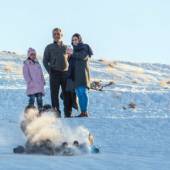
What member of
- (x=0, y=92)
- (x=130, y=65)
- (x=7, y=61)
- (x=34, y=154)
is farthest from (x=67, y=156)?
(x=130, y=65)

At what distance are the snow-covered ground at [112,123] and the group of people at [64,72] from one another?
0.56 m

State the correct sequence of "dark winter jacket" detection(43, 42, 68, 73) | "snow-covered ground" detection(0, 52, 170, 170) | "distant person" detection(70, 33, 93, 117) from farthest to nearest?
"dark winter jacket" detection(43, 42, 68, 73), "distant person" detection(70, 33, 93, 117), "snow-covered ground" detection(0, 52, 170, 170)

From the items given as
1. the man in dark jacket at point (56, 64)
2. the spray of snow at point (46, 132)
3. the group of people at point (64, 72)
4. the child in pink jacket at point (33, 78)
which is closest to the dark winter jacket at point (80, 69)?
the group of people at point (64, 72)

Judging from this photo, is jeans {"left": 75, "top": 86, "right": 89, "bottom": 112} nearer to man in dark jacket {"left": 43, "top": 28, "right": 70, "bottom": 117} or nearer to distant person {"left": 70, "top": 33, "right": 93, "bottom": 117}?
distant person {"left": 70, "top": 33, "right": 93, "bottom": 117}

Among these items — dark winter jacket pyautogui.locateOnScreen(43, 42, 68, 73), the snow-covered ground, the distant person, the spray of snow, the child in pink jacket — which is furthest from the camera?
dark winter jacket pyautogui.locateOnScreen(43, 42, 68, 73)

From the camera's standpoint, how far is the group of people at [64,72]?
647 inches

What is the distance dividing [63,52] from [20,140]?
3971 millimetres

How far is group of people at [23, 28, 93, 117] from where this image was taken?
647 inches

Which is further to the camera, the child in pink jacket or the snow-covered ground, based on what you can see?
the child in pink jacket

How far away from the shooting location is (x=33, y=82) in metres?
16.3

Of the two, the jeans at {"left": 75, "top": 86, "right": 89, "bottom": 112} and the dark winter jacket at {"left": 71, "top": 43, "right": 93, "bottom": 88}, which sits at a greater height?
the dark winter jacket at {"left": 71, "top": 43, "right": 93, "bottom": 88}

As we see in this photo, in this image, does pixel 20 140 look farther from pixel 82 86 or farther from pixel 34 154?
pixel 82 86

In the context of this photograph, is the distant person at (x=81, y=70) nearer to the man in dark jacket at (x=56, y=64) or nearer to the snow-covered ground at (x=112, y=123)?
the man in dark jacket at (x=56, y=64)

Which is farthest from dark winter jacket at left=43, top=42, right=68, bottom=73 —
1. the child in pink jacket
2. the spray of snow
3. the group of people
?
the spray of snow
